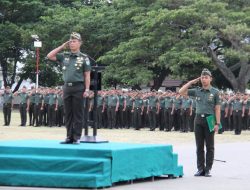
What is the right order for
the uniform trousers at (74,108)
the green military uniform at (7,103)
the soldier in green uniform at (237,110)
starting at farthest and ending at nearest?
the green military uniform at (7,103), the soldier in green uniform at (237,110), the uniform trousers at (74,108)

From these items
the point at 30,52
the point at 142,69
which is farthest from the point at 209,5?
the point at 30,52

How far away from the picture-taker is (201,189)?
11.7 m

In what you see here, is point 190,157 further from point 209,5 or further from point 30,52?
point 30,52

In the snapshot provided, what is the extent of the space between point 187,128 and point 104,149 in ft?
66.8

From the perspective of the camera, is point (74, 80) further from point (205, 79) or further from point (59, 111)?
point (59, 111)

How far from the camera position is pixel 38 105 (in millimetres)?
33312

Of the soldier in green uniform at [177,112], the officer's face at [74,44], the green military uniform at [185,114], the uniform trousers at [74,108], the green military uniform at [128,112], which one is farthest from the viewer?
the green military uniform at [128,112]

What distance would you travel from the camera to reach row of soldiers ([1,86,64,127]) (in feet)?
108

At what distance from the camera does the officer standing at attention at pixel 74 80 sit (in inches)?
493

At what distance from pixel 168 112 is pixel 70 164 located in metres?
21.1

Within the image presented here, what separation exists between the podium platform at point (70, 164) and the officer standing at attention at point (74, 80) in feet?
1.75

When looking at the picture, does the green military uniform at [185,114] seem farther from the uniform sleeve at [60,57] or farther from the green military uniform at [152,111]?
the uniform sleeve at [60,57]

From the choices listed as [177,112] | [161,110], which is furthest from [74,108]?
[161,110]

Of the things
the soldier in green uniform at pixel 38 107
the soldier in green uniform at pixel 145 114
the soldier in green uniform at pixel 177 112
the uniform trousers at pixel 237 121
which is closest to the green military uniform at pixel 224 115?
the uniform trousers at pixel 237 121
